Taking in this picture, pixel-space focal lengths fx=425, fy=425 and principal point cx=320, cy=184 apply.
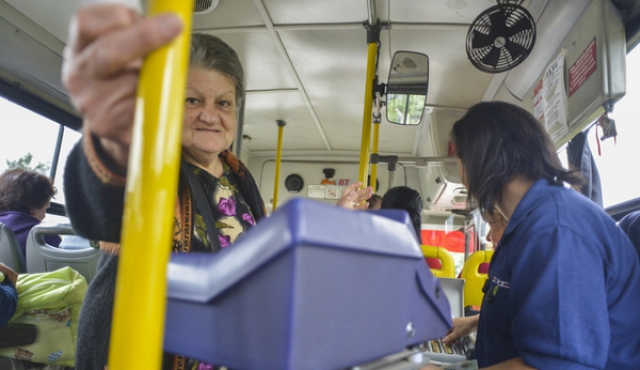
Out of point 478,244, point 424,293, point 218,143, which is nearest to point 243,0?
point 218,143

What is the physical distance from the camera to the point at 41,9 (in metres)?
2.93

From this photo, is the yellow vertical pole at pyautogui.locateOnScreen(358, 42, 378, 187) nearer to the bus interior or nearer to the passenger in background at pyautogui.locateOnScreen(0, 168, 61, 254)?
the bus interior

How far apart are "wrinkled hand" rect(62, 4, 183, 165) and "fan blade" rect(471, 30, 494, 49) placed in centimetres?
247

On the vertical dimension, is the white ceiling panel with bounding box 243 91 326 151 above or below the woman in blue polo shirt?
above

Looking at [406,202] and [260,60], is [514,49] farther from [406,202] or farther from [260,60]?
[260,60]

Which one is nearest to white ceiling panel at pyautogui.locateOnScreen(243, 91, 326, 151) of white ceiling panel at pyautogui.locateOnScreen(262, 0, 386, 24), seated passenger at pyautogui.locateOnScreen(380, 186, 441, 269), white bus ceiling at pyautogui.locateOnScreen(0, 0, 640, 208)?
white bus ceiling at pyautogui.locateOnScreen(0, 0, 640, 208)

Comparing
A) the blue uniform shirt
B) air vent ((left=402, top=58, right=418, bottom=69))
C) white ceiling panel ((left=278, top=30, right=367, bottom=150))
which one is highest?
white ceiling panel ((left=278, top=30, right=367, bottom=150))

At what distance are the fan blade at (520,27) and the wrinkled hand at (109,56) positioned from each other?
2.46 metres

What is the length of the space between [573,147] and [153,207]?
8.69 feet

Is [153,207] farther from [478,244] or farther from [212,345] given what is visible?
[478,244]

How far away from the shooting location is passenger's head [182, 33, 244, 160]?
4.11ft

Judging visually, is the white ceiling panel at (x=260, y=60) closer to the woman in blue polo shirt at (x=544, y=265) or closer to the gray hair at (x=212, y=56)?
the gray hair at (x=212, y=56)

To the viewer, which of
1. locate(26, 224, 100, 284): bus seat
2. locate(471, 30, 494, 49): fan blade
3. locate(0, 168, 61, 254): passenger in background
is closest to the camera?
locate(471, 30, 494, 49): fan blade

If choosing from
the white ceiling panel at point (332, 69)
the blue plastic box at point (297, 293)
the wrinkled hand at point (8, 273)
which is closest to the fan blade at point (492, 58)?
the white ceiling panel at point (332, 69)
